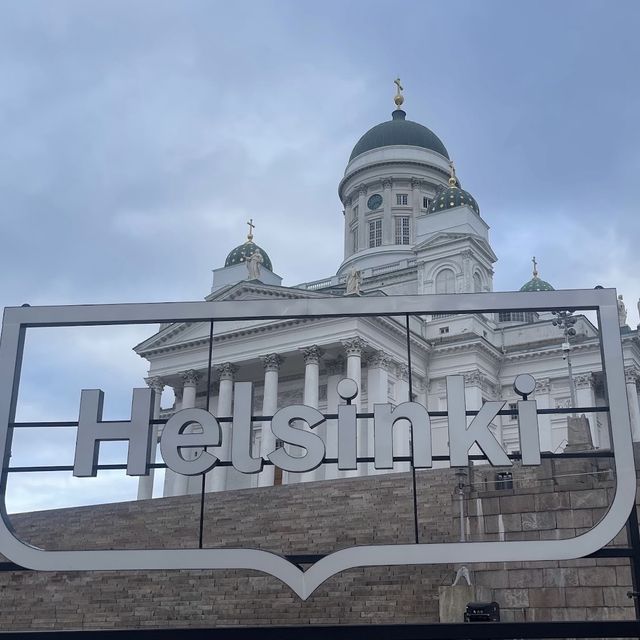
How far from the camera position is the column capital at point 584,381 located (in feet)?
159

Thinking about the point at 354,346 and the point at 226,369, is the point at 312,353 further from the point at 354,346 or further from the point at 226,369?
the point at 226,369

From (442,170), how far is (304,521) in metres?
45.0

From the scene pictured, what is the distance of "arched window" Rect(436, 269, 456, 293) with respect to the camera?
52.1m

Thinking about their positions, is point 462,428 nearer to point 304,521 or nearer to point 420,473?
point 304,521

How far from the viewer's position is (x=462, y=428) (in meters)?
11.8

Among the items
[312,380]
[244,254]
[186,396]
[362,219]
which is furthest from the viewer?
[362,219]

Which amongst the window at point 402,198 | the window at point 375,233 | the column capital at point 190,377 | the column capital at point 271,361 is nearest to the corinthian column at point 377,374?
the column capital at point 271,361

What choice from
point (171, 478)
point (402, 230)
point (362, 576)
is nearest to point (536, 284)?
point (402, 230)

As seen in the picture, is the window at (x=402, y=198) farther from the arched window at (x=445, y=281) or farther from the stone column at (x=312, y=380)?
the stone column at (x=312, y=380)

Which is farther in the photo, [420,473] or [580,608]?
[420,473]

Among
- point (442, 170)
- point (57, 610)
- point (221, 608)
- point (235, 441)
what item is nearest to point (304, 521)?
point (221, 608)

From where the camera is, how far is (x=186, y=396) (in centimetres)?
4738

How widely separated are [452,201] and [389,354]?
1421 centimetres

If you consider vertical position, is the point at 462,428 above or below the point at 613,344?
below
